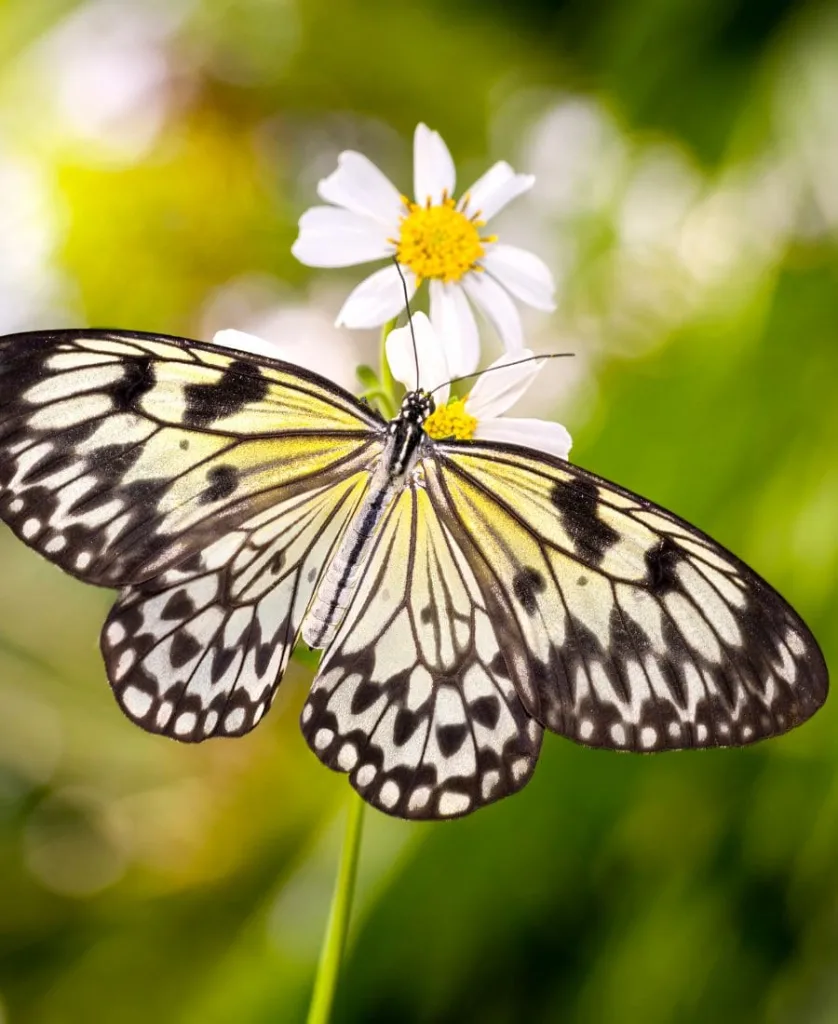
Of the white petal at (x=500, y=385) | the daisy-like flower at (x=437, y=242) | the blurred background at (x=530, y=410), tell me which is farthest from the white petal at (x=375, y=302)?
the blurred background at (x=530, y=410)

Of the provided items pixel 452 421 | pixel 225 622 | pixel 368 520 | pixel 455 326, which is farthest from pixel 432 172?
pixel 225 622

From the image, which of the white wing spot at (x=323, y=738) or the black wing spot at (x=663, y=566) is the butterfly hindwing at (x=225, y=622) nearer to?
the white wing spot at (x=323, y=738)

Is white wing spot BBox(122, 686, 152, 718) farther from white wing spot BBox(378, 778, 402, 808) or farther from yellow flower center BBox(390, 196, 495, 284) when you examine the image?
yellow flower center BBox(390, 196, 495, 284)

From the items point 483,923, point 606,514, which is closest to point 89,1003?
point 483,923

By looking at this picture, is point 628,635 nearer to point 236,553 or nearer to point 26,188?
point 236,553

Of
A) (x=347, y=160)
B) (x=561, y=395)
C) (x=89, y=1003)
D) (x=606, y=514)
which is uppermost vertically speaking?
(x=561, y=395)
